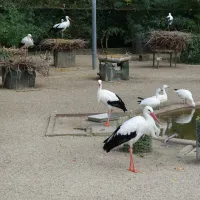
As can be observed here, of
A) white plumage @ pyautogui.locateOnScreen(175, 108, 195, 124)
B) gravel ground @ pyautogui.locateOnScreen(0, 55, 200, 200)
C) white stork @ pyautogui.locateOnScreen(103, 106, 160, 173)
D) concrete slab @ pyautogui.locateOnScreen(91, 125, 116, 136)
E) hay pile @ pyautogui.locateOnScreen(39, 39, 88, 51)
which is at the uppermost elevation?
hay pile @ pyautogui.locateOnScreen(39, 39, 88, 51)

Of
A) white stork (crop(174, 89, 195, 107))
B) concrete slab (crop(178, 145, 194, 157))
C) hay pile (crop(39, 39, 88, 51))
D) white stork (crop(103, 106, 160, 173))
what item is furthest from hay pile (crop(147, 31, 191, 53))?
white stork (crop(103, 106, 160, 173))

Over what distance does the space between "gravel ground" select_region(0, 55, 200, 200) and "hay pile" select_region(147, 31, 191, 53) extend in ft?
15.6

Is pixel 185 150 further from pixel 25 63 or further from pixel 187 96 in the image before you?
pixel 25 63

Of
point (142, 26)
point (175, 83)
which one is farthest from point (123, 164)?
point (142, 26)

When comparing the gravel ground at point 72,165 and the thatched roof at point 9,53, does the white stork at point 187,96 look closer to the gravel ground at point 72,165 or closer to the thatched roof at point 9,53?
the gravel ground at point 72,165

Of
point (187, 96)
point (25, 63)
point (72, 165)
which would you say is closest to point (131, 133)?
point (72, 165)

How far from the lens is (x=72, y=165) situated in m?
6.70

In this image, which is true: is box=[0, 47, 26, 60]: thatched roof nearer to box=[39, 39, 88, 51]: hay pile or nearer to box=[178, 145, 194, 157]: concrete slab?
box=[39, 39, 88, 51]: hay pile

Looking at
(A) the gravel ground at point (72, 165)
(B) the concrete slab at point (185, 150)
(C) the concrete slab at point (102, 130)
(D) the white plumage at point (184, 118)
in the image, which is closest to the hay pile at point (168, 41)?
(A) the gravel ground at point (72, 165)

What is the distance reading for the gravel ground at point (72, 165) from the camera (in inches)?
225

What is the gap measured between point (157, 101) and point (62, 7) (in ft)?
40.3

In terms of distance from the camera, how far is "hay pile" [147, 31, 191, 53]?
51.6 ft

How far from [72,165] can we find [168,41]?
9.75 metres

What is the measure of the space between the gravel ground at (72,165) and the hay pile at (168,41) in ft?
15.6
